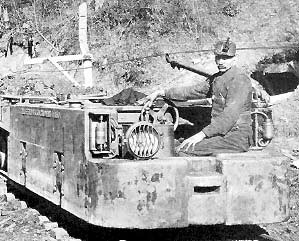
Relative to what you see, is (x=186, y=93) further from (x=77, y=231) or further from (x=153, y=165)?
(x=77, y=231)

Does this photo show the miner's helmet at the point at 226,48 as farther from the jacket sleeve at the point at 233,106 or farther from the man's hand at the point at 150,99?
the man's hand at the point at 150,99

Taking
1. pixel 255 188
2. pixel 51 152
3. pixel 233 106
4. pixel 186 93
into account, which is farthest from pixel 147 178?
pixel 186 93

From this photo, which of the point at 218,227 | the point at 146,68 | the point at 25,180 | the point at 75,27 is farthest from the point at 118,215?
the point at 75,27

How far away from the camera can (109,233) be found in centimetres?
666

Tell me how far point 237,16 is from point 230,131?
11965mm

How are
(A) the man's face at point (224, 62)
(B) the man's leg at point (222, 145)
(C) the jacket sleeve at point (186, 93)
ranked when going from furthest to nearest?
(C) the jacket sleeve at point (186, 93), (A) the man's face at point (224, 62), (B) the man's leg at point (222, 145)

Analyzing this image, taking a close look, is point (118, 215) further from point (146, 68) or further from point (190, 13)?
point (190, 13)

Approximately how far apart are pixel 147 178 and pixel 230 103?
1.31 metres

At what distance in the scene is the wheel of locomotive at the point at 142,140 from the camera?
5.74m

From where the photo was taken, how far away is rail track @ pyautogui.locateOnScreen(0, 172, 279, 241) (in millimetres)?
6715

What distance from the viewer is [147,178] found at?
5.66 metres

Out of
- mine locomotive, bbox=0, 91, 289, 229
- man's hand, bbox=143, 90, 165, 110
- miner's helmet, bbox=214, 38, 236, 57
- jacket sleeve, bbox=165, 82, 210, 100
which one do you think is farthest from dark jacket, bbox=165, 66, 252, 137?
man's hand, bbox=143, 90, 165, 110

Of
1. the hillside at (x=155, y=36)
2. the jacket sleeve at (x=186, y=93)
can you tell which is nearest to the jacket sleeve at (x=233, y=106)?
the jacket sleeve at (x=186, y=93)

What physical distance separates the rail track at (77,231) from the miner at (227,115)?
3.21 feet
